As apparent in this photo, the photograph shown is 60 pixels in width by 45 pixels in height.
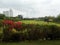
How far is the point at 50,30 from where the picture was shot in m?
22.1

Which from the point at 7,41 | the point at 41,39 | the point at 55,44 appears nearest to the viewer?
the point at 55,44

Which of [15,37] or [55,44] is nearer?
[55,44]

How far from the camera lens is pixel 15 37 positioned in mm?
20297

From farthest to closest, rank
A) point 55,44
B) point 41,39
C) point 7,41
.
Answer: point 41,39 < point 7,41 < point 55,44

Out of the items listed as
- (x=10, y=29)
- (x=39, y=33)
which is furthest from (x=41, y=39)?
(x=10, y=29)

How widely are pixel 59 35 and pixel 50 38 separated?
1.18 metres

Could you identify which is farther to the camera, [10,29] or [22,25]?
[22,25]

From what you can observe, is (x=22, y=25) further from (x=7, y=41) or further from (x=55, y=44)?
(x=55, y=44)

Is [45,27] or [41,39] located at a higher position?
[45,27]

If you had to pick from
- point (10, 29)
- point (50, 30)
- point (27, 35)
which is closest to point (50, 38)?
point (50, 30)

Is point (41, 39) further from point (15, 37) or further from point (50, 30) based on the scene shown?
point (15, 37)

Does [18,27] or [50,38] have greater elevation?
[18,27]

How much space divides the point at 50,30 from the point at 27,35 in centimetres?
336

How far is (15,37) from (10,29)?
106 centimetres
